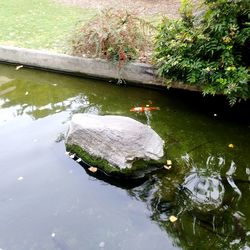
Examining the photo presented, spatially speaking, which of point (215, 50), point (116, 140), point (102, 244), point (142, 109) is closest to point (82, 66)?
point (142, 109)

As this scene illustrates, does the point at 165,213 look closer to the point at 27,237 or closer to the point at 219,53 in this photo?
the point at 27,237

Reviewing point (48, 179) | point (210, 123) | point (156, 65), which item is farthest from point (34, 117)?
point (210, 123)

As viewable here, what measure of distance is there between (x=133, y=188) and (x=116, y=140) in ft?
2.20

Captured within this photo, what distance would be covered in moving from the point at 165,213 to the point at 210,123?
2.27 metres

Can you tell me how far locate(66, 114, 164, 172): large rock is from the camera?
456cm

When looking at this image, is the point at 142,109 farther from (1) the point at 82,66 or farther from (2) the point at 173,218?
(2) the point at 173,218

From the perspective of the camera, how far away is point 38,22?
1001cm

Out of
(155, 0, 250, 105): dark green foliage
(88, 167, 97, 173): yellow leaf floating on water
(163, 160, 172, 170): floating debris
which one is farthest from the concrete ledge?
(88, 167, 97, 173): yellow leaf floating on water

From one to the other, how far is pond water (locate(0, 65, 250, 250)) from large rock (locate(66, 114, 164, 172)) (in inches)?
12.5

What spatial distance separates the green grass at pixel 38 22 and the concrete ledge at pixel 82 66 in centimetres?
40

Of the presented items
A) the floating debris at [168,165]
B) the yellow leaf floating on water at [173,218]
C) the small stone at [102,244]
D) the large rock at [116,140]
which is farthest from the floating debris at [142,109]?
the small stone at [102,244]

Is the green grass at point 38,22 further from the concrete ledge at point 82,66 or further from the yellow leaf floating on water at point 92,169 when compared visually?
the yellow leaf floating on water at point 92,169

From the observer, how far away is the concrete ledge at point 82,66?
684 cm

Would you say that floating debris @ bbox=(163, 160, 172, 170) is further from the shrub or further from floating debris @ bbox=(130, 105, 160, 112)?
the shrub
